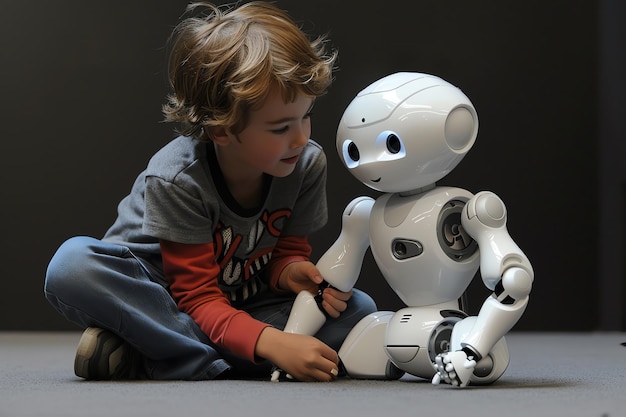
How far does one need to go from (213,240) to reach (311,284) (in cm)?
16

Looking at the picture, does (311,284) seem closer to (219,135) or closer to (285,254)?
(285,254)

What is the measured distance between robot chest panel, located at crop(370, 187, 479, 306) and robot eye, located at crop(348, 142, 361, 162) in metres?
0.09

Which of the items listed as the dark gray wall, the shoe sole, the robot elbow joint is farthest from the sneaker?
the dark gray wall

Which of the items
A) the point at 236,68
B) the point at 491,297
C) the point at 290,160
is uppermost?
the point at 236,68

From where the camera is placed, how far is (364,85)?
2.46 m

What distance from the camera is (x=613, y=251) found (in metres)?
2.46

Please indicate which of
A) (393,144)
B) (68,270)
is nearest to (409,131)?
(393,144)

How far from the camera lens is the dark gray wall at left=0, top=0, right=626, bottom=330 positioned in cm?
245

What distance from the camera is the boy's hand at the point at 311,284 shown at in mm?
1269

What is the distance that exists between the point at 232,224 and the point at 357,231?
20 centimetres

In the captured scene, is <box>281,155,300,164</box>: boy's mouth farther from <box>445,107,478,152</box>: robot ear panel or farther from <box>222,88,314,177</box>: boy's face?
<box>445,107,478,152</box>: robot ear panel

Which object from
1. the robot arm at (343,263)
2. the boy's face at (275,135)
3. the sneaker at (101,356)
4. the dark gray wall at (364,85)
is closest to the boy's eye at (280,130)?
the boy's face at (275,135)

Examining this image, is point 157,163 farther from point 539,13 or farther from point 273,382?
point 539,13

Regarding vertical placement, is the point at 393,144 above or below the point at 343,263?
above
